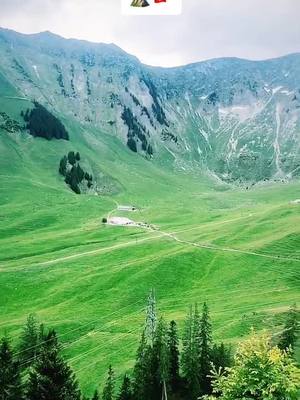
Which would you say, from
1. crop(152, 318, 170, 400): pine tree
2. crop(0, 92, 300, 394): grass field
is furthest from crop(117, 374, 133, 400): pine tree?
crop(0, 92, 300, 394): grass field

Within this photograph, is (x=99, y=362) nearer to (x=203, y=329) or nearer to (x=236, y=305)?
(x=203, y=329)

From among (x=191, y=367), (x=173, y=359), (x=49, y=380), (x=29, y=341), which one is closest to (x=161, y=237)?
(x=29, y=341)

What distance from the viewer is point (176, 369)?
71812 mm

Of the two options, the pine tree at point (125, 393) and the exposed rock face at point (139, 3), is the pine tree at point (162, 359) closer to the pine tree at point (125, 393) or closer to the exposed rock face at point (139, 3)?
the pine tree at point (125, 393)

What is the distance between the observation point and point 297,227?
17038 cm

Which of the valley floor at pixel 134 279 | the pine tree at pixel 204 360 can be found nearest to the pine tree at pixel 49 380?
the pine tree at pixel 204 360

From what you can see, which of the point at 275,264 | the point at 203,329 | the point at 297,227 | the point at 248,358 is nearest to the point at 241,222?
the point at 297,227

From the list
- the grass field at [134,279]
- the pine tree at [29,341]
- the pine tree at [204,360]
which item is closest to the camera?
the pine tree at [204,360]

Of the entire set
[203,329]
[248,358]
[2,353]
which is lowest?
[203,329]

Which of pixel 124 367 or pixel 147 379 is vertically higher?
pixel 147 379

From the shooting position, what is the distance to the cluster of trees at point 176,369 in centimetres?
2427

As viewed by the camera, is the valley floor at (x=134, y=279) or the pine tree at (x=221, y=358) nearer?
the pine tree at (x=221, y=358)

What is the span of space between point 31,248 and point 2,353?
429 ft

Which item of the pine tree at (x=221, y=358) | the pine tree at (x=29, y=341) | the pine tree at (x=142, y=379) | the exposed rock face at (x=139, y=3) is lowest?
the pine tree at (x=29, y=341)
